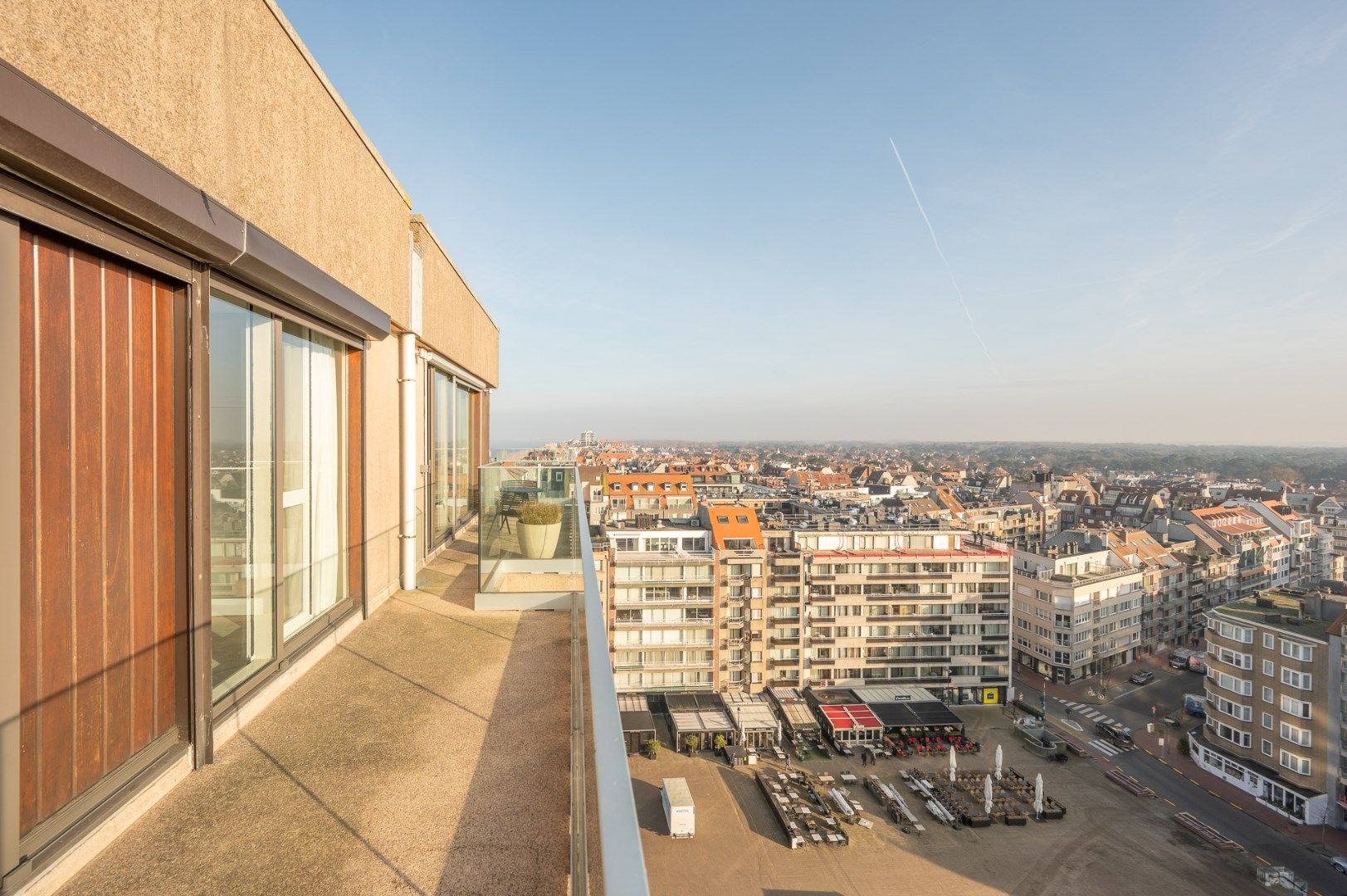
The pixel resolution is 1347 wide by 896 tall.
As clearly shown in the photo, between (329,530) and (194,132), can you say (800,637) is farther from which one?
(194,132)

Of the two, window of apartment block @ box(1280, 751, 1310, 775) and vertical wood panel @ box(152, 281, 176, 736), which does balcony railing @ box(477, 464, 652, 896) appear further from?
window of apartment block @ box(1280, 751, 1310, 775)

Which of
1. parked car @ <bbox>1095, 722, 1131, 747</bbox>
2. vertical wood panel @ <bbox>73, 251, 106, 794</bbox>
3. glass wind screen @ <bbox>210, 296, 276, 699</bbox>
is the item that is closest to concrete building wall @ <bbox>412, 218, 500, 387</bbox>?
glass wind screen @ <bbox>210, 296, 276, 699</bbox>

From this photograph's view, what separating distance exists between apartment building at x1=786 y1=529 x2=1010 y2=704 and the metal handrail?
3011cm

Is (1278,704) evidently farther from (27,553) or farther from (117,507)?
(27,553)

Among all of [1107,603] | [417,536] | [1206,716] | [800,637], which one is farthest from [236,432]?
[1107,603]

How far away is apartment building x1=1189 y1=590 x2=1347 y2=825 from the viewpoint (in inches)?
909

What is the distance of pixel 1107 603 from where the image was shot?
38.3 m

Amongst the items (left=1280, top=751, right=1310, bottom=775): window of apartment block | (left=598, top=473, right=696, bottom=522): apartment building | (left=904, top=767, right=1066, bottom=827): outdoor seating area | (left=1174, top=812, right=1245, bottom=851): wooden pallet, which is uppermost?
(left=598, top=473, right=696, bottom=522): apartment building

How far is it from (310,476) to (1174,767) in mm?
35879

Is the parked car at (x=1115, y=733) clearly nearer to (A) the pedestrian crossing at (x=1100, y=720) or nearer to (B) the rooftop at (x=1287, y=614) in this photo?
(A) the pedestrian crossing at (x=1100, y=720)

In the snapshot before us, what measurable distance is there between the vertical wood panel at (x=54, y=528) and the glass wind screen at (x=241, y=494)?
89cm

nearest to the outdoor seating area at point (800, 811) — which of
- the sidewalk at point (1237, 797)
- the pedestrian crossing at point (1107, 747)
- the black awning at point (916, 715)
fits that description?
the black awning at point (916, 715)

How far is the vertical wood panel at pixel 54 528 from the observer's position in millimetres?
2213

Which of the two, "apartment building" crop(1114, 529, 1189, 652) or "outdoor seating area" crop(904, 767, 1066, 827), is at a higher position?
"apartment building" crop(1114, 529, 1189, 652)
